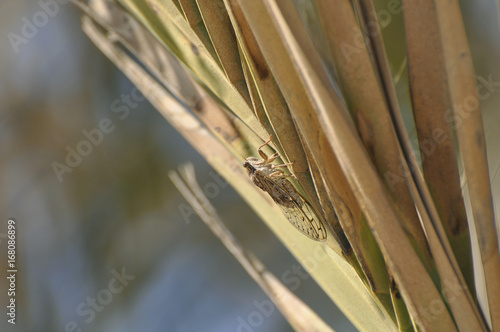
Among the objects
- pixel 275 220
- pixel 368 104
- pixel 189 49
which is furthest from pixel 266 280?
pixel 368 104

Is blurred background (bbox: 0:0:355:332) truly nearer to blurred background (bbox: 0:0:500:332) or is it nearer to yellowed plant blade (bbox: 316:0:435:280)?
blurred background (bbox: 0:0:500:332)

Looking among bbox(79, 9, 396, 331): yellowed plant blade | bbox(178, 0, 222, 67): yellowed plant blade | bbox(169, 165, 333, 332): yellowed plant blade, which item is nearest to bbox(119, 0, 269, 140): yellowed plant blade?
bbox(178, 0, 222, 67): yellowed plant blade

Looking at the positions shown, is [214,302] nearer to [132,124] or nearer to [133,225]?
[133,225]

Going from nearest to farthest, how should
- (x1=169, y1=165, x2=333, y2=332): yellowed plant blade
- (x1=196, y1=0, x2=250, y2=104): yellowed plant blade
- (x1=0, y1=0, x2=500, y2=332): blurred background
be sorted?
(x1=196, y1=0, x2=250, y2=104): yellowed plant blade
(x1=169, y1=165, x2=333, y2=332): yellowed plant blade
(x1=0, y1=0, x2=500, y2=332): blurred background

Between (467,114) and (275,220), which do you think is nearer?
(467,114)

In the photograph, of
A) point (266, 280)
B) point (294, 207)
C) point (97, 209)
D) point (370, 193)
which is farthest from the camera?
point (97, 209)

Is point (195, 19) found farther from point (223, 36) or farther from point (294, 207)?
point (294, 207)

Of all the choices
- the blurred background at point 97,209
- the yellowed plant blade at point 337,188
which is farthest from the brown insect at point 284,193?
the blurred background at point 97,209

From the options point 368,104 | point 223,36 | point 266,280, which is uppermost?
point 223,36
